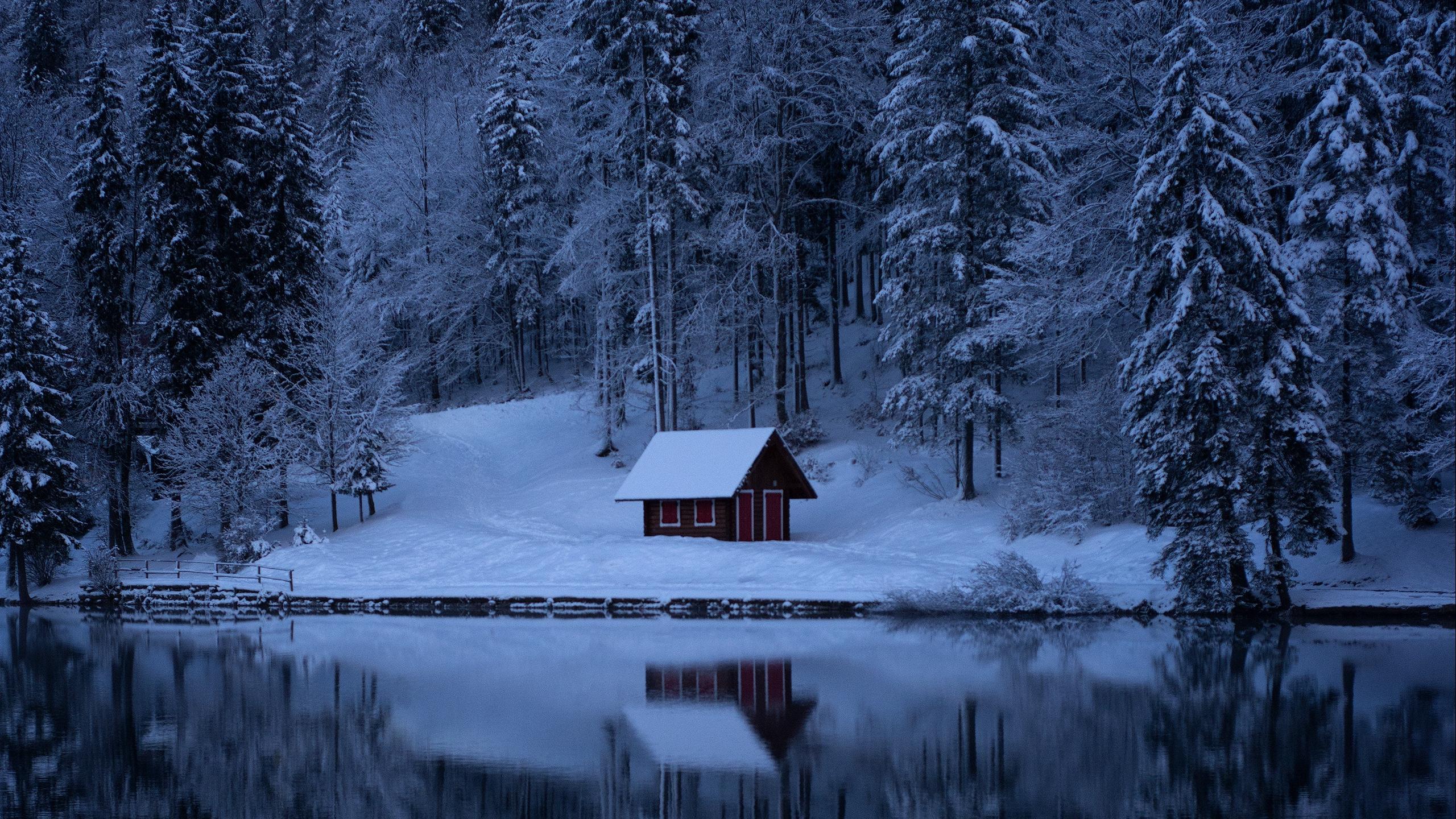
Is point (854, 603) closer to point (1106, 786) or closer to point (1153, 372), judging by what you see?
point (1153, 372)

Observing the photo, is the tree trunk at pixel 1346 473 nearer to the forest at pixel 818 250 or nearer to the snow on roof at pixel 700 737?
the forest at pixel 818 250

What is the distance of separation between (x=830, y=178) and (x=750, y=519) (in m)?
18.1

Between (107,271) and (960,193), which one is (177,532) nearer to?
(107,271)

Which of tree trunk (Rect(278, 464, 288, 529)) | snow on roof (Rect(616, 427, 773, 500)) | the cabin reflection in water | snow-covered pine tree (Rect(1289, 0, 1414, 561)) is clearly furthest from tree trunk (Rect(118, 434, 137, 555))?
snow-covered pine tree (Rect(1289, 0, 1414, 561))

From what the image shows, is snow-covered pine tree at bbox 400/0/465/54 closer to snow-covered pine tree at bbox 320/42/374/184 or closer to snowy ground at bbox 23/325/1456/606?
snow-covered pine tree at bbox 320/42/374/184

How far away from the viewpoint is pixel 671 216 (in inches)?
1757

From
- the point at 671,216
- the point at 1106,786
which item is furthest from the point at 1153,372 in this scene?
the point at 671,216

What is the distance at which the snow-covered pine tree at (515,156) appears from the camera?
5403 centimetres

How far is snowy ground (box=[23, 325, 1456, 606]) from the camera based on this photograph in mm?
30453

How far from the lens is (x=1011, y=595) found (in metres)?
31.0

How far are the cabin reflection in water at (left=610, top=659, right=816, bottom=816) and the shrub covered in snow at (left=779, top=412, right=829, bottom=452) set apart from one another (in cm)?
2281

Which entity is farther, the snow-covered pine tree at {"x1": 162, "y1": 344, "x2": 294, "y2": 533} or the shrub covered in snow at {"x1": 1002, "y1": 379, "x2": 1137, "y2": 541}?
the snow-covered pine tree at {"x1": 162, "y1": 344, "x2": 294, "y2": 533}

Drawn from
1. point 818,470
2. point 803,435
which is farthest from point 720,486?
point 803,435

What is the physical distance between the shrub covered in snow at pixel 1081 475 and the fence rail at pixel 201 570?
913 inches
